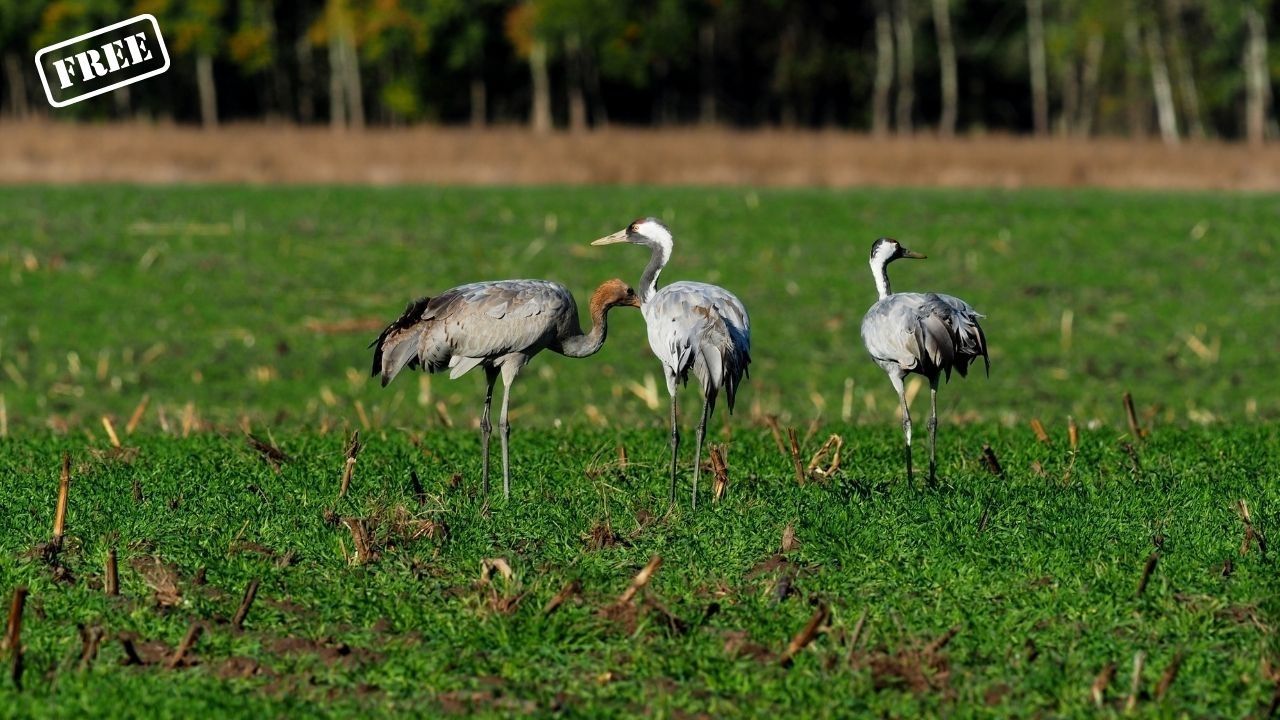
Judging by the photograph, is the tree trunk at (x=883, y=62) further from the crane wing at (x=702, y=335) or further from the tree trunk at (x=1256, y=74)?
the crane wing at (x=702, y=335)

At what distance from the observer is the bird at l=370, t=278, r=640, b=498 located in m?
9.45

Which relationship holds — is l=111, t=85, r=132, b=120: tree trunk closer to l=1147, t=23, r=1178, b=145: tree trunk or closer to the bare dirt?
the bare dirt

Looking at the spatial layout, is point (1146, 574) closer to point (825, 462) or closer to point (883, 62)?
point (825, 462)

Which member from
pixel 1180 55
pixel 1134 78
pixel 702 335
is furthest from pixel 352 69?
pixel 702 335

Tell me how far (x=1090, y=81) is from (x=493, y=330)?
65.6 meters

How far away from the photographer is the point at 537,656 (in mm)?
7348

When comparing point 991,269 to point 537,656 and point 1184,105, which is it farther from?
point 1184,105

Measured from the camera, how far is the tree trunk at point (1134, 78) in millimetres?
64062

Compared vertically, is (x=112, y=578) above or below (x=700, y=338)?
below

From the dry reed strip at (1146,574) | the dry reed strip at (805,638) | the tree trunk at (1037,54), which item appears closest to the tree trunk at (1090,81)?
the tree trunk at (1037,54)

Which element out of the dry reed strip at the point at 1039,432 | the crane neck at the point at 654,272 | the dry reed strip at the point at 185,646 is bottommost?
the dry reed strip at the point at 1039,432

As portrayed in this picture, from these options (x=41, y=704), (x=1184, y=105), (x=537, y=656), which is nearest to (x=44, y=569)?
(x=41, y=704)

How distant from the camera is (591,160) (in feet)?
128

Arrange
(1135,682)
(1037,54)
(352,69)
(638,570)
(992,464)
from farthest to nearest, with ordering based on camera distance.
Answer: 1. (1037,54)
2. (352,69)
3. (992,464)
4. (638,570)
5. (1135,682)
